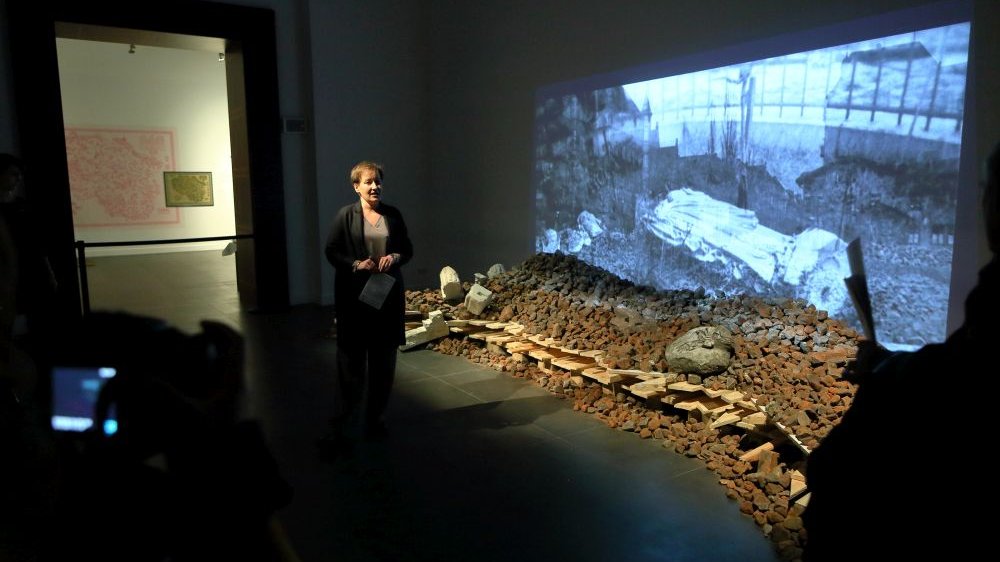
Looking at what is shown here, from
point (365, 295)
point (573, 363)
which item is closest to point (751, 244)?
point (573, 363)

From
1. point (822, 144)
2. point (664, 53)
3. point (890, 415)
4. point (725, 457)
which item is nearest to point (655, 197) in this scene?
point (664, 53)

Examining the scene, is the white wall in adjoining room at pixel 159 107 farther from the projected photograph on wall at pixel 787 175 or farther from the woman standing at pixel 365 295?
the woman standing at pixel 365 295

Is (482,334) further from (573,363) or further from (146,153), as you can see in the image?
(146,153)

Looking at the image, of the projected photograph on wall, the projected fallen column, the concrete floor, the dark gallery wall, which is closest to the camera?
the concrete floor

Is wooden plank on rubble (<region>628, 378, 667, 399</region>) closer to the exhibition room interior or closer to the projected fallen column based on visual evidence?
the exhibition room interior

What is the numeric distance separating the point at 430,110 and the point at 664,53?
440 centimetres

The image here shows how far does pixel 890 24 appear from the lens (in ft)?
15.8

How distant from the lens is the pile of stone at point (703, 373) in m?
3.74

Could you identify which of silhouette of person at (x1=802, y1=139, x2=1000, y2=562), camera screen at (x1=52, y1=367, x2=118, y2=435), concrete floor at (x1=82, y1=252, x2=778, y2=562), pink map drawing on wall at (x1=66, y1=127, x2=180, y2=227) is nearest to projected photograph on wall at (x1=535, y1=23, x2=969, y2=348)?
concrete floor at (x1=82, y1=252, x2=778, y2=562)

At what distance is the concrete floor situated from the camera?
3088 mm

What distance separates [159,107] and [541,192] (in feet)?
32.5

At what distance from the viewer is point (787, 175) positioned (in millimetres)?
5617

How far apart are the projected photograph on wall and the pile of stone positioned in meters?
0.36

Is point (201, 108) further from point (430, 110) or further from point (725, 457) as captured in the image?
point (725, 457)
